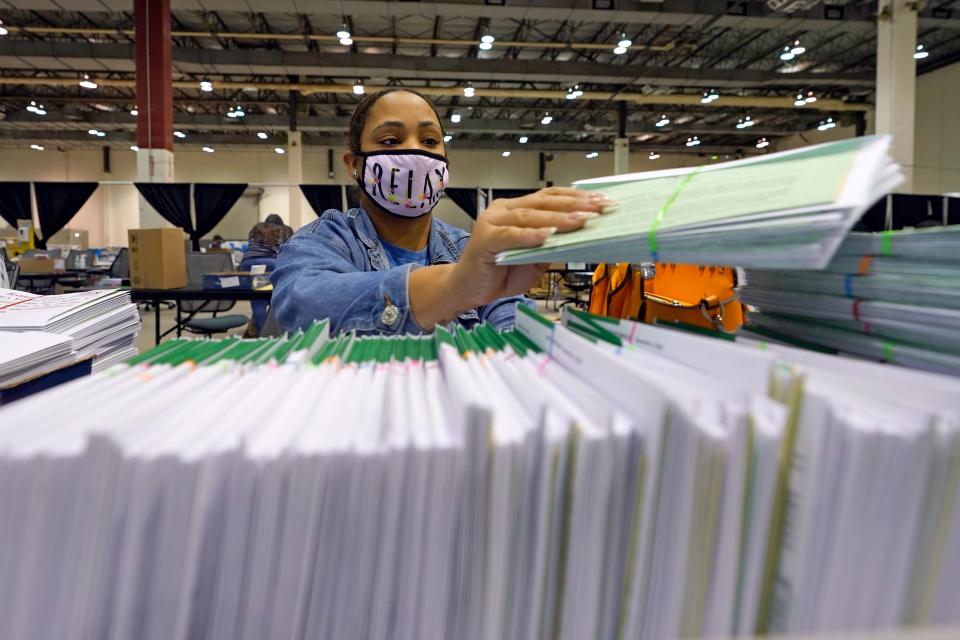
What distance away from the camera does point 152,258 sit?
14.0 feet

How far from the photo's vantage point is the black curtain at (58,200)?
8234mm

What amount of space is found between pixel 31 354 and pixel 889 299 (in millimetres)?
1031

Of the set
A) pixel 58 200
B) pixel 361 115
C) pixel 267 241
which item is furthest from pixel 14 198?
pixel 361 115

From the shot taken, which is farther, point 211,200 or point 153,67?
point 211,200

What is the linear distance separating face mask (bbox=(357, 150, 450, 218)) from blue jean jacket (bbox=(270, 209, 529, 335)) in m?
0.09

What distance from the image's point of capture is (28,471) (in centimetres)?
28

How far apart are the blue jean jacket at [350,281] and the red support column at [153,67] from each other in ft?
25.2

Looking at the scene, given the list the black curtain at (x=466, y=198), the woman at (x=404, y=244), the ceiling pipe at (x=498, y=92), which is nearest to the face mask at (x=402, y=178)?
the woman at (x=404, y=244)

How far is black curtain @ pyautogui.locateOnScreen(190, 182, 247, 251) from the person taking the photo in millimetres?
7836

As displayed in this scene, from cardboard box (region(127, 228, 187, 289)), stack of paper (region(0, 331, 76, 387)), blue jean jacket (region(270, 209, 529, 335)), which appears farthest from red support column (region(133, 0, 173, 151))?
stack of paper (region(0, 331, 76, 387))

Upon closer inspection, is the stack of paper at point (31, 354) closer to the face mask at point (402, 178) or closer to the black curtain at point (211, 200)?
the face mask at point (402, 178)

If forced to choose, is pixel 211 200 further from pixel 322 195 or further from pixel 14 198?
pixel 14 198

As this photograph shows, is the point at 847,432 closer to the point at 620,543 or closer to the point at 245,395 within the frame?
the point at 620,543

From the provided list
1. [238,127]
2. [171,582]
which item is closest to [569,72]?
[238,127]
